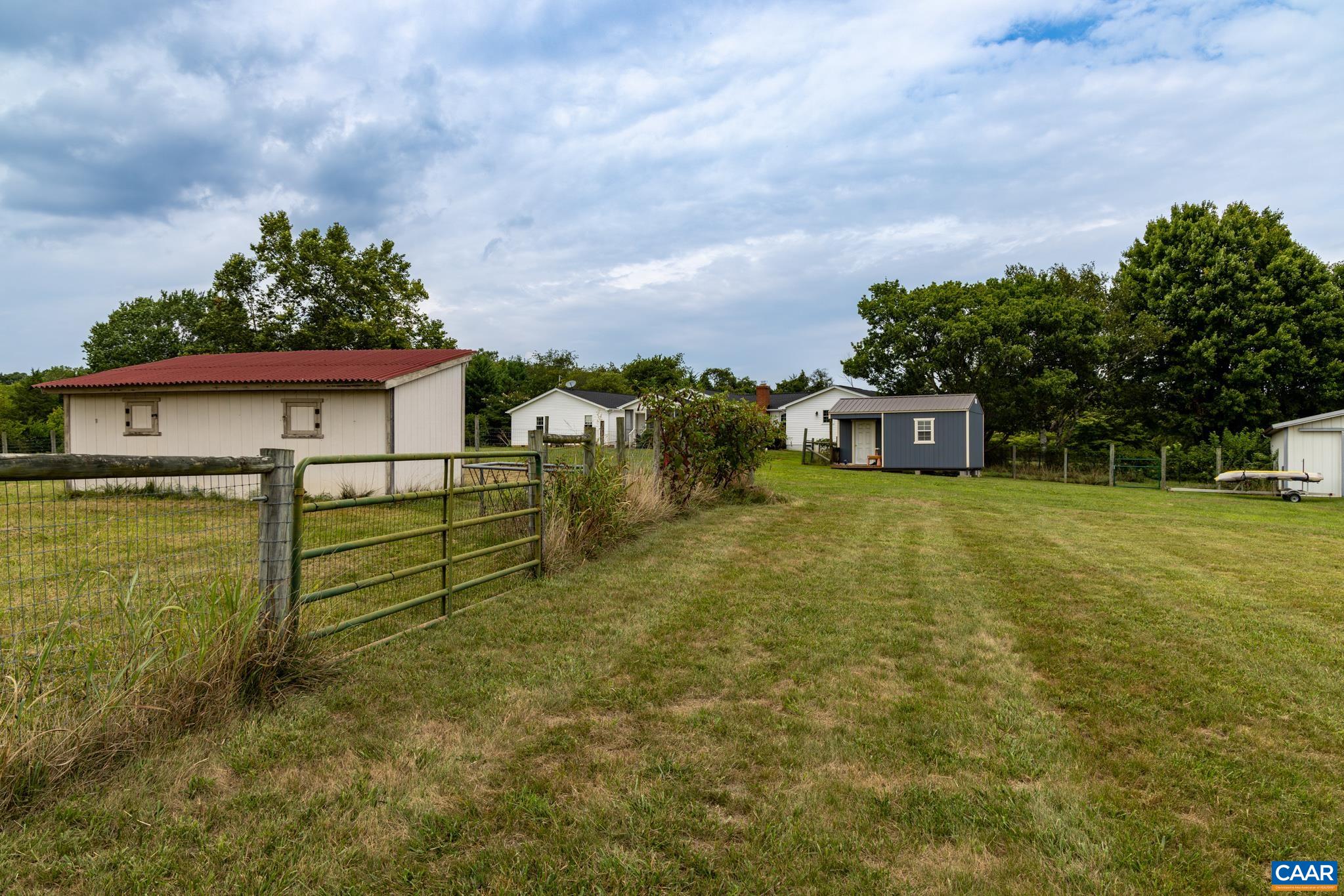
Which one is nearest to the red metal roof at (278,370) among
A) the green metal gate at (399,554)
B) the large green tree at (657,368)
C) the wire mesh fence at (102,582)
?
the green metal gate at (399,554)

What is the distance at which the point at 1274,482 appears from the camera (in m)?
19.4

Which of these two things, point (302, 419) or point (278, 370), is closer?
point (302, 419)

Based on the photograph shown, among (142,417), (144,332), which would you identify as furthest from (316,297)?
(144,332)

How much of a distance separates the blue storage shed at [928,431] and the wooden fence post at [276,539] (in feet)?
80.7

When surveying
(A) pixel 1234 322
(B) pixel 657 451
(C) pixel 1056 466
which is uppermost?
(A) pixel 1234 322

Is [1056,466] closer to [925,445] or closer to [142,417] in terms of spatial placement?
[925,445]

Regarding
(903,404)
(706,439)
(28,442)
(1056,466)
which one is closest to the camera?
(706,439)

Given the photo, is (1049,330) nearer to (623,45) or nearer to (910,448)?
(910,448)

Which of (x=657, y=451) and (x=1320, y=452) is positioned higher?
(x=657, y=451)

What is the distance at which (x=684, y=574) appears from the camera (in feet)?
21.5

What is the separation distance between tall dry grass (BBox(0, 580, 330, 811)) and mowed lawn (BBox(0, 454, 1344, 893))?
0.15 meters

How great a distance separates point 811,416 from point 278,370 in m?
31.1

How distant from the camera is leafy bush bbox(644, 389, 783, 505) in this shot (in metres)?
11.1

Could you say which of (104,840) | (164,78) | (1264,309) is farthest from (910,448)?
(104,840)
